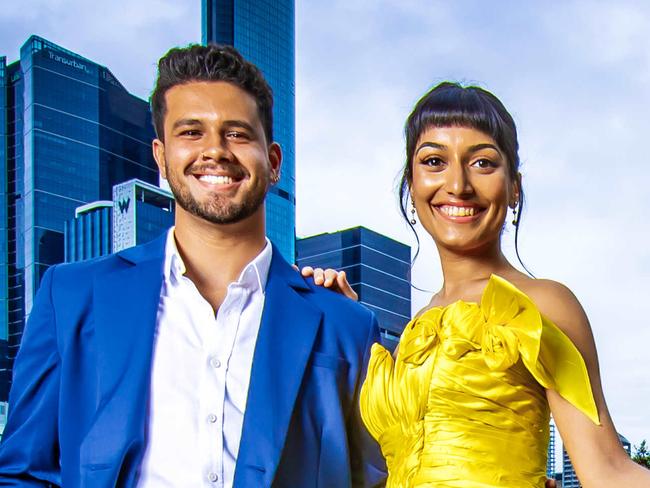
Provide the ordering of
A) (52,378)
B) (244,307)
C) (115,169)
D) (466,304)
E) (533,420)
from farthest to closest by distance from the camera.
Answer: (115,169), (244,307), (52,378), (466,304), (533,420)

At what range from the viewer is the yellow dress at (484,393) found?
2287 millimetres

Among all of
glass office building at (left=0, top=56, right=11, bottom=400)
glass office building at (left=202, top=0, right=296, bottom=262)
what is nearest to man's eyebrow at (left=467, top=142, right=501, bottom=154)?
glass office building at (left=202, top=0, right=296, bottom=262)

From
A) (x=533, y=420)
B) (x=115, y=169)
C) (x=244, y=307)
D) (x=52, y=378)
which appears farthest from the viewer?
(x=115, y=169)

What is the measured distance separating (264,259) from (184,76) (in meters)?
0.72

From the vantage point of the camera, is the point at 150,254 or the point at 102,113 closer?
the point at 150,254

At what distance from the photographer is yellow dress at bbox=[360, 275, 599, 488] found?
2287 millimetres

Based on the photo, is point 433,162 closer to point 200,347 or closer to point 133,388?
point 200,347

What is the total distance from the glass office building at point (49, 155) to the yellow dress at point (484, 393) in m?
82.1

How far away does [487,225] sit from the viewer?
105 inches

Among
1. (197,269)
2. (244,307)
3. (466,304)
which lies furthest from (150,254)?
(466,304)

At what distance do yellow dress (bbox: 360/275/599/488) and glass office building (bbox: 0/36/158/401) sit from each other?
269ft

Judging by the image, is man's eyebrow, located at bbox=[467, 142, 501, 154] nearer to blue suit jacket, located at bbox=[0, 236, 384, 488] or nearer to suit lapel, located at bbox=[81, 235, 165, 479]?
blue suit jacket, located at bbox=[0, 236, 384, 488]

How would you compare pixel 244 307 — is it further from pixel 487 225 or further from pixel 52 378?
pixel 487 225

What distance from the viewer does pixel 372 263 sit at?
305 feet
